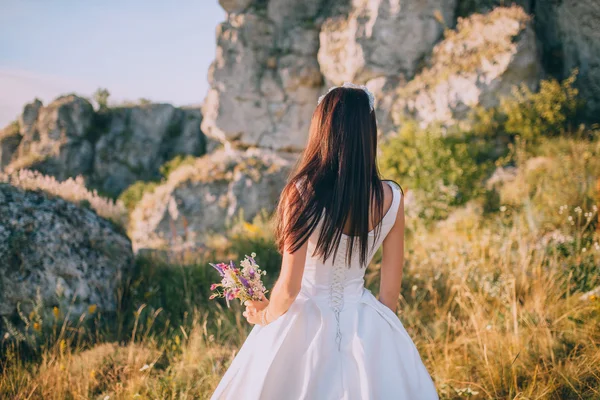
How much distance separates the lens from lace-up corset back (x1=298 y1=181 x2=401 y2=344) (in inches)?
74.7

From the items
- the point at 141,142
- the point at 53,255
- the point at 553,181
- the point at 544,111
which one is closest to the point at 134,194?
the point at 141,142

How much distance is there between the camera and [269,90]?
1695 centimetres

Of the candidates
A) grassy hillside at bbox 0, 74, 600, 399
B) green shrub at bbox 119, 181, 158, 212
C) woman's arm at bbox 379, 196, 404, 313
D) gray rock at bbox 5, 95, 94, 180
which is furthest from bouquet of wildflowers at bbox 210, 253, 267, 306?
gray rock at bbox 5, 95, 94, 180

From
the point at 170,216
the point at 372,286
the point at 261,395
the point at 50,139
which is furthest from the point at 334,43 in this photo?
the point at 50,139

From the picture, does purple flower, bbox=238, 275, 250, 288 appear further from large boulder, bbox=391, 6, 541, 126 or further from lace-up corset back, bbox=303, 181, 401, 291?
large boulder, bbox=391, 6, 541, 126

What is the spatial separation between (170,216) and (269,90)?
643 centimetres

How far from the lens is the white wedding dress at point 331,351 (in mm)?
1714

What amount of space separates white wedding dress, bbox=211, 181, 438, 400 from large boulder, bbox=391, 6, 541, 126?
6524mm

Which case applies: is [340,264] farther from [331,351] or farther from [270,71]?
[270,71]

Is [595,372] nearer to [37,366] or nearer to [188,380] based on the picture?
[188,380]

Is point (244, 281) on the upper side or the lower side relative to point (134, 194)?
upper

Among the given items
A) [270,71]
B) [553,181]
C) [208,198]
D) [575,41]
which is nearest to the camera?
[553,181]

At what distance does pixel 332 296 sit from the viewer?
6.27 ft

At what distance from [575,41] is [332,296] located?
9004 mm
